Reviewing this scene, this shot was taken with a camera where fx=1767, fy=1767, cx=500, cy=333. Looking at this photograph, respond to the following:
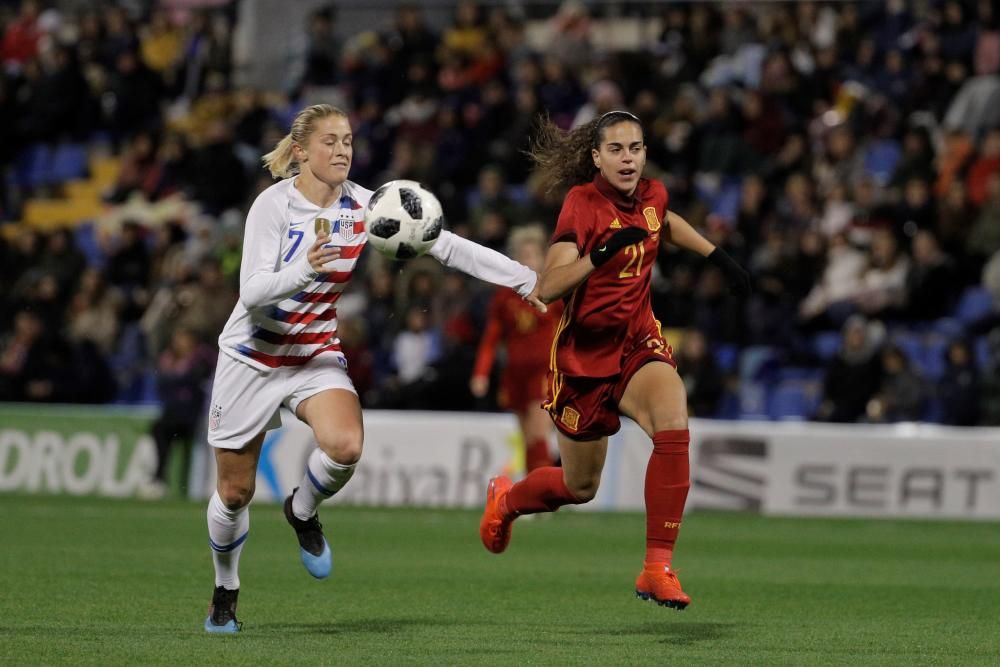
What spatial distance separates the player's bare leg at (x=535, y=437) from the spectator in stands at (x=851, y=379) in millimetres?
3334

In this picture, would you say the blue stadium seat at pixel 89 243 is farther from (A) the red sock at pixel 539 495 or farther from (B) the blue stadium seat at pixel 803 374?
(A) the red sock at pixel 539 495

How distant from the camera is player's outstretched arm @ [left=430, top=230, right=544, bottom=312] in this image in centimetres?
727

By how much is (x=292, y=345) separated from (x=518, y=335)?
746 centimetres

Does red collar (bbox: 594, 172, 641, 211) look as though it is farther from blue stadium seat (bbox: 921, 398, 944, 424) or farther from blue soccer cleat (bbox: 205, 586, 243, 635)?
blue stadium seat (bbox: 921, 398, 944, 424)

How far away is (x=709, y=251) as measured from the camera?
8141mm

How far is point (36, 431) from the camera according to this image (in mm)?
17734

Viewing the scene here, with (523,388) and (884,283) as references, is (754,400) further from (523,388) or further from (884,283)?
(523,388)

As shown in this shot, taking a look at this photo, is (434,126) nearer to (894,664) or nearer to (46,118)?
(46,118)

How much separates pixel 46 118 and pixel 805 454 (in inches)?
529

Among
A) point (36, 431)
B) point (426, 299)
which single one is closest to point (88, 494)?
point (36, 431)

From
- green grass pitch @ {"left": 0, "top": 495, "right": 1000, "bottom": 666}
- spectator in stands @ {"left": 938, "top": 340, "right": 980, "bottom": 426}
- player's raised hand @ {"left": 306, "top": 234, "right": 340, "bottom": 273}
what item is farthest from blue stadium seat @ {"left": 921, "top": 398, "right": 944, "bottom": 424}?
player's raised hand @ {"left": 306, "top": 234, "right": 340, "bottom": 273}

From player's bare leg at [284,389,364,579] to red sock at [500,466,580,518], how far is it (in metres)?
1.03

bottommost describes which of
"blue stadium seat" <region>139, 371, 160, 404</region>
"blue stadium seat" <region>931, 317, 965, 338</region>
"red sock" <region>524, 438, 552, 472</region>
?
"red sock" <region>524, 438, 552, 472</region>

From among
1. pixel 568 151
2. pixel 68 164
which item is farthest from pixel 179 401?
Answer: pixel 568 151
